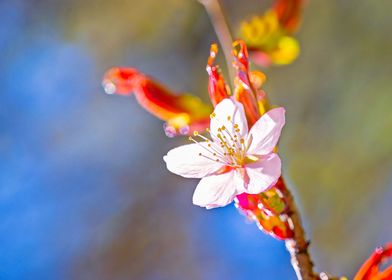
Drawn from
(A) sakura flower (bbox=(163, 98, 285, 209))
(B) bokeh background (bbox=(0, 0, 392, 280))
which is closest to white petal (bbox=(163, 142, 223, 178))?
(A) sakura flower (bbox=(163, 98, 285, 209))

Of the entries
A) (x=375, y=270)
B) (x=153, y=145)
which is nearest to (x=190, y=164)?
(x=375, y=270)

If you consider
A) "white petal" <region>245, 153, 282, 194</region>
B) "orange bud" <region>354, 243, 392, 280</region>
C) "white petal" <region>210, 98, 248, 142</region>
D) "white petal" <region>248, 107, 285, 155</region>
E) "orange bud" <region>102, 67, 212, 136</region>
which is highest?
"orange bud" <region>102, 67, 212, 136</region>

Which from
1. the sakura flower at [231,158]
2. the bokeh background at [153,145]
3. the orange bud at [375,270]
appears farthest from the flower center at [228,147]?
the bokeh background at [153,145]

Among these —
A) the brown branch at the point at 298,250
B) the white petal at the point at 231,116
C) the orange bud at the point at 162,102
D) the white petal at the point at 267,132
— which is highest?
the orange bud at the point at 162,102

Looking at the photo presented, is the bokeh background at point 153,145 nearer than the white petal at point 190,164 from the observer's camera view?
No

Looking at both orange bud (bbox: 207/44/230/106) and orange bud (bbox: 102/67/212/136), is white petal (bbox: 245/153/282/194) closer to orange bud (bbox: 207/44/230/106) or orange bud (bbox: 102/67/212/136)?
orange bud (bbox: 207/44/230/106)

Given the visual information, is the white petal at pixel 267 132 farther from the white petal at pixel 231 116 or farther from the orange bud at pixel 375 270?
the orange bud at pixel 375 270

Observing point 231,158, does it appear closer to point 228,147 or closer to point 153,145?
point 228,147
